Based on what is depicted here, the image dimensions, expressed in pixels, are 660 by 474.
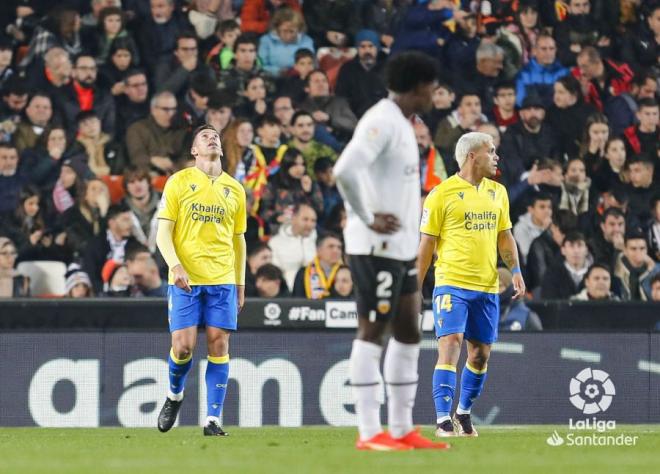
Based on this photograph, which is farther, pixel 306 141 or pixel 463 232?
pixel 306 141

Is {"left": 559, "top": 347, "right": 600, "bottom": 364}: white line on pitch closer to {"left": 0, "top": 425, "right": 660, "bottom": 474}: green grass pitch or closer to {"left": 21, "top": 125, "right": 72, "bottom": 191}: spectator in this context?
{"left": 0, "top": 425, "right": 660, "bottom": 474}: green grass pitch

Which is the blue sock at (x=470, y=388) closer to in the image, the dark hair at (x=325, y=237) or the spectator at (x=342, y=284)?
the spectator at (x=342, y=284)

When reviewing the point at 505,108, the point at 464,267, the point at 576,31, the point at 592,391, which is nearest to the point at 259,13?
the point at 505,108

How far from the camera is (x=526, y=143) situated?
1783 cm

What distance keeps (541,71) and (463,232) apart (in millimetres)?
7944

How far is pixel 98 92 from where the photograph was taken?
17.3 m

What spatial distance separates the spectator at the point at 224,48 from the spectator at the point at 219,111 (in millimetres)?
673

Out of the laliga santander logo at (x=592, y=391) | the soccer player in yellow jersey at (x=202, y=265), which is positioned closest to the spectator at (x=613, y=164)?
the laliga santander logo at (x=592, y=391)

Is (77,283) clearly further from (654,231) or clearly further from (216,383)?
(654,231)

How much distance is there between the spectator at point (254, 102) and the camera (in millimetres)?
17453

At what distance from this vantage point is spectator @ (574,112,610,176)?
58.7 ft

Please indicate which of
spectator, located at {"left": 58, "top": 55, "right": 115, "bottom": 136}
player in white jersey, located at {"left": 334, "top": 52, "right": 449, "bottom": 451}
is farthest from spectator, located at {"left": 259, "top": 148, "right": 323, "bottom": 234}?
player in white jersey, located at {"left": 334, "top": 52, "right": 449, "bottom": 451}

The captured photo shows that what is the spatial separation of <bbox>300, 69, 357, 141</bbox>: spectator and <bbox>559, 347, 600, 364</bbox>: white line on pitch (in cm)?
467

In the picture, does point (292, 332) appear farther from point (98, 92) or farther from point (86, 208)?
point (98, 92)
